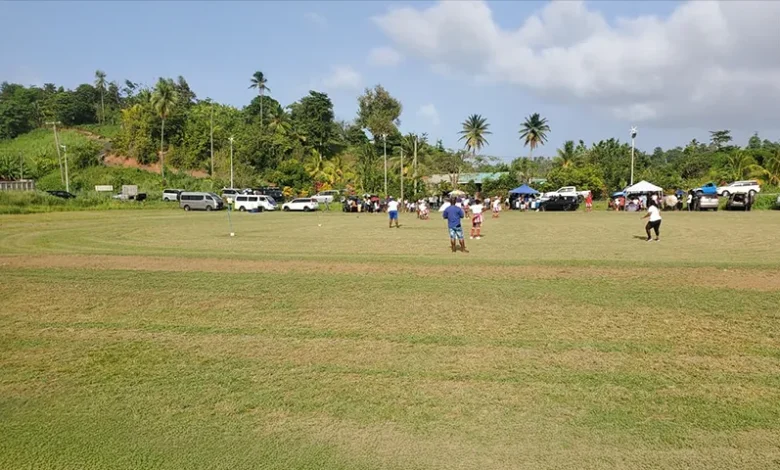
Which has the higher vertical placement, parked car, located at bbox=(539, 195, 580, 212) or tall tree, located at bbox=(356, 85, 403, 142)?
tall tree, located at bbox=(356, 85, 403, 142)

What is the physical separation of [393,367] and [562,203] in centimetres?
4617

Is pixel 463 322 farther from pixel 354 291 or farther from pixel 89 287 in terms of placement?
pixel 89 287

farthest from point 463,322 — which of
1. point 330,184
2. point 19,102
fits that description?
point 19,102

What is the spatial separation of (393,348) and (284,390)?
1.69m

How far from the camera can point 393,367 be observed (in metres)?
6.14

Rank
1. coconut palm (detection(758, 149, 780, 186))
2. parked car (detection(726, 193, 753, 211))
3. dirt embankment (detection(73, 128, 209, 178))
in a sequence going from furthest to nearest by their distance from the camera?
dirt embankment (detection(73, 128, 209, 178)), coconut palm (detection(758, 149, 780, 186)), parked car (detection(726, 193, 753, 211))

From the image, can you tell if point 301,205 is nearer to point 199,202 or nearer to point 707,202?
point 199,202

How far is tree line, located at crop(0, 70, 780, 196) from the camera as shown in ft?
222

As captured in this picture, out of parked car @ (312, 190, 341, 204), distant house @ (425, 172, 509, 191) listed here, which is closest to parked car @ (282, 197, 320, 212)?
parked car @ (312, 190, 341, 204)

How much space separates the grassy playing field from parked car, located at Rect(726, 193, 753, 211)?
1344 inches

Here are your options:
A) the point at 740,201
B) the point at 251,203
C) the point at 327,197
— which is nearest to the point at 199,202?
the point at 251,203

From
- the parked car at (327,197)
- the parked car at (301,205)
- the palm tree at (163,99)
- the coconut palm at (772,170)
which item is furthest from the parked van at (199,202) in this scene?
the coconut palm at (772,170)

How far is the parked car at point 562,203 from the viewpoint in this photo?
163 feet

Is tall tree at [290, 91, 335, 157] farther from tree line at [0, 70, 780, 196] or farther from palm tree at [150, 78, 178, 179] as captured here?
palm tree at [150, 78, 178, 179]
